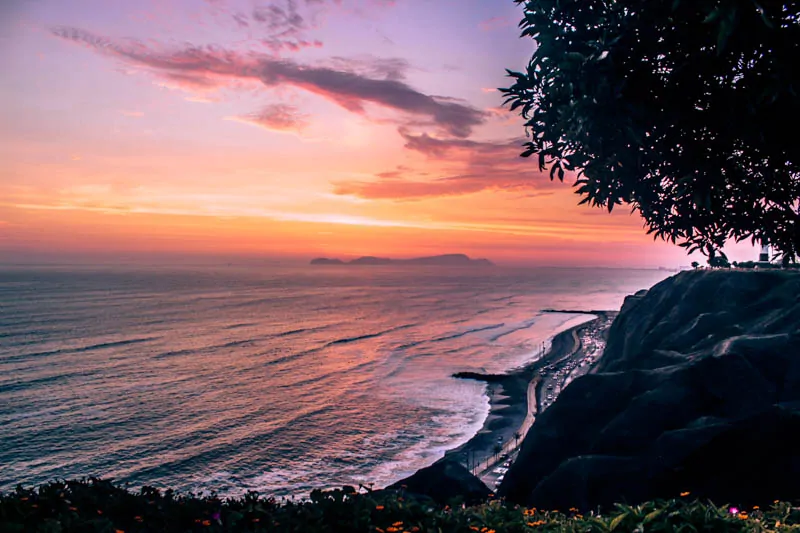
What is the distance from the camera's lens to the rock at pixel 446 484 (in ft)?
72.4

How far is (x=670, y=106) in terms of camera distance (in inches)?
377

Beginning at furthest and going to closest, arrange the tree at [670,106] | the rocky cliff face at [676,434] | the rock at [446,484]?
the rock at [446,484], the rocky cliff face at [676,434], the tree at [670,106]

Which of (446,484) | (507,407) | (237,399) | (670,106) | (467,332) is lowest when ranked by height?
(237,399)

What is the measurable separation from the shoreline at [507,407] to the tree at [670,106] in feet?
87.8

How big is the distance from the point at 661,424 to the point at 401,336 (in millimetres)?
77254

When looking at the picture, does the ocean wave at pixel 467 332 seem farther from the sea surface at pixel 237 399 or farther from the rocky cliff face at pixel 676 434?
the rocky cliff face at pixel 676 434

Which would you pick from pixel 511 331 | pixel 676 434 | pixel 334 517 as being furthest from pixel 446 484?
pixel 511 331

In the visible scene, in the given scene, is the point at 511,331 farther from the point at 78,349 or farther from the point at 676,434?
the point at 676,434

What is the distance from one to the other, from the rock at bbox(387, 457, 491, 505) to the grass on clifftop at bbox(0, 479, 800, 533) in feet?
46.9

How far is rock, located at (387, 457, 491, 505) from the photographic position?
2206 centimetres

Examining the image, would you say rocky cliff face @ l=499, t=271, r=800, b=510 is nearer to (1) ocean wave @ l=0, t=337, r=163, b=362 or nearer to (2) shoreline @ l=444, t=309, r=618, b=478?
(2) shoreline @ l=444, t=309, r=618, b=478

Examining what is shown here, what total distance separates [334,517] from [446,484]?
15749 mm

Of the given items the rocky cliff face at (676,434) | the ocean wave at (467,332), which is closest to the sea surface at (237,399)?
the ocean wave at (467,332)

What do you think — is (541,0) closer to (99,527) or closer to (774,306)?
(99,527)
